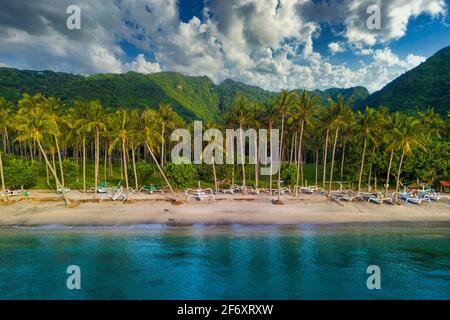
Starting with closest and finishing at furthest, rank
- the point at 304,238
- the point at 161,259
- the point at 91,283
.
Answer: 1. the point at 91,283
2. the point at 161,259
3. the point at 304,238

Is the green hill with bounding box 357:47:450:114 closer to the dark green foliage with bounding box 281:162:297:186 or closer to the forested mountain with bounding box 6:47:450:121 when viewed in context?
the forested mountain with bounding box 6:47:450:121

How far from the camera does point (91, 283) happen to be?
17.0m

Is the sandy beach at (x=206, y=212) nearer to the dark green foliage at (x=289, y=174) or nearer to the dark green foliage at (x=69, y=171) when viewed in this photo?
the dark green foliage at (x=289, y=174)

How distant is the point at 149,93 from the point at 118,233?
542 ft

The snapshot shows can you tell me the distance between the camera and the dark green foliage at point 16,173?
122 ft

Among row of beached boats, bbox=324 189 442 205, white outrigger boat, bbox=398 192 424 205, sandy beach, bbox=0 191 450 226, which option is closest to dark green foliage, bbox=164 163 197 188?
sandy beach, bbox=0 191 450 226

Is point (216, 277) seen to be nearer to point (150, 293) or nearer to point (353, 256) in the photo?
point (150, 293)

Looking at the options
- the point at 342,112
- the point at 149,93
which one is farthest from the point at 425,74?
the point at 149,93

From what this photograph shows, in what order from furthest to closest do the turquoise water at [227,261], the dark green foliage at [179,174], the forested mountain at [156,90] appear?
1. the forested mountain at [156,90]
2. the dark green foliage at [179,174]
3. the turquoise water at [227,261]

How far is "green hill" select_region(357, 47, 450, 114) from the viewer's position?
288 ft

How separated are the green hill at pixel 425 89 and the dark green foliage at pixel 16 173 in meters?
106

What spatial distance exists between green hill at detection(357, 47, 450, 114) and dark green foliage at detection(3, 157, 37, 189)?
105599mm

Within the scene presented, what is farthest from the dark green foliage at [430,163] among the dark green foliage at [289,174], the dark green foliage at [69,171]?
the dark green foliage at [69,171]

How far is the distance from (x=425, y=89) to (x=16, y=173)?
4905 inches
